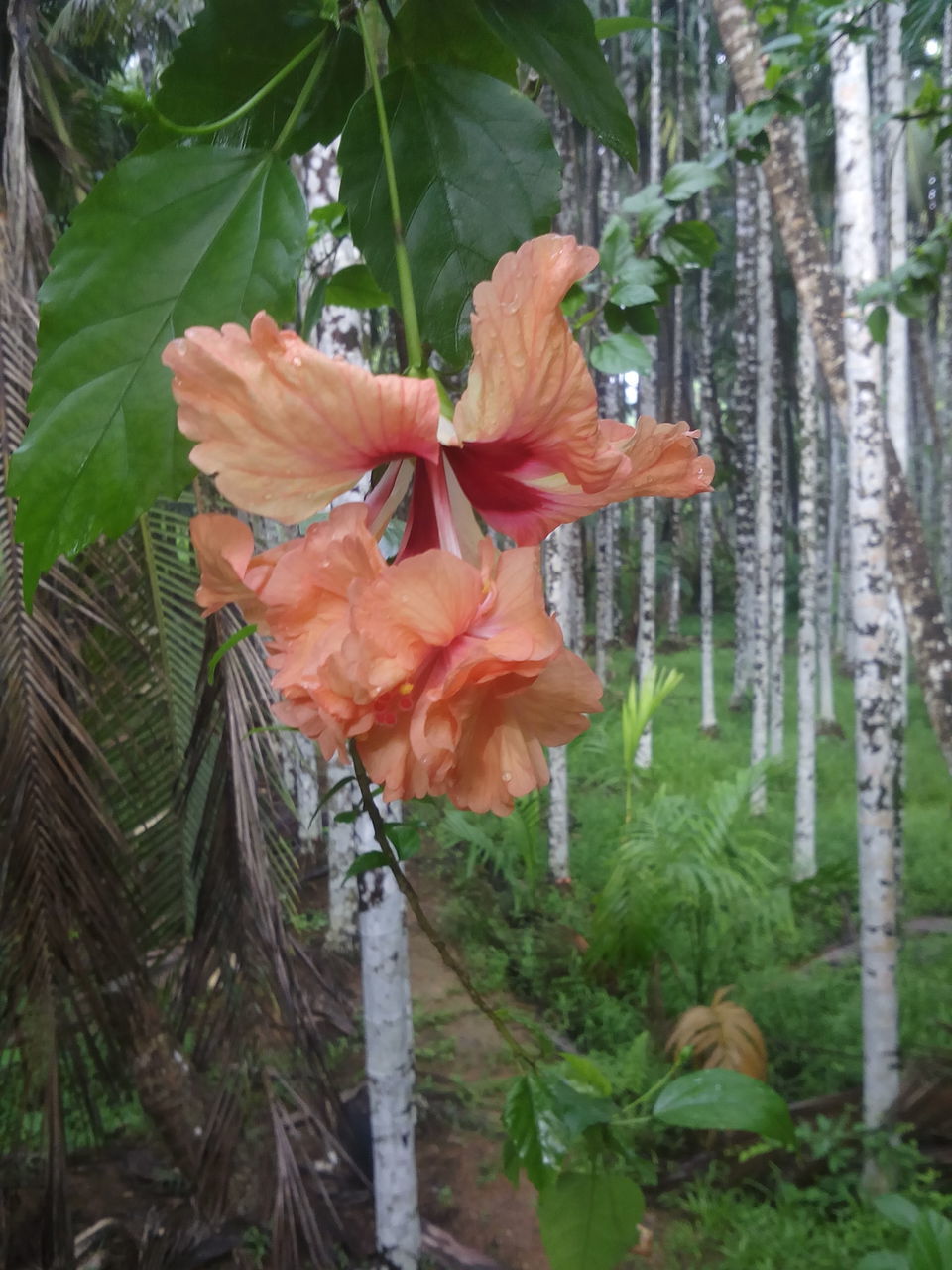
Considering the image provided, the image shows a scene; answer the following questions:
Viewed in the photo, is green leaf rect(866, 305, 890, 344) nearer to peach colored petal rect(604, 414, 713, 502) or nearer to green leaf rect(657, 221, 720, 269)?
green leaf rect(657, 221, 720, 269)

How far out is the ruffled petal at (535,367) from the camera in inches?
8.8

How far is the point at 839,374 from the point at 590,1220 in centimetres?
218

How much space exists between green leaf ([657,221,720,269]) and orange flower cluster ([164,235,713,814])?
836 millimetres

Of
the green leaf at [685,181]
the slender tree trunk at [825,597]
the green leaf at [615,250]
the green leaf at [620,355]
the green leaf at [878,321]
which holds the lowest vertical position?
the green leaf at [620,355]

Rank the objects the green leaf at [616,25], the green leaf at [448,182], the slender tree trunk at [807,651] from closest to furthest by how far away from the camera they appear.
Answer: the green leaf at [448,182] < the green leaf at [616,25] < the slender tree trunk at [807,651]

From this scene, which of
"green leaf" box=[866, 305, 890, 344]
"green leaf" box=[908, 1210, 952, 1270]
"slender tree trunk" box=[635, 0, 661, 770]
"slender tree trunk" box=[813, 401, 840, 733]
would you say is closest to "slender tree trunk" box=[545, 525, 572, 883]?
"slender tree trunk" box=[635, 0, 661, 770]

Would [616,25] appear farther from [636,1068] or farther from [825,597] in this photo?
[825,597]

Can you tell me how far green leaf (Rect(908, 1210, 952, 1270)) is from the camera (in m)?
1.18

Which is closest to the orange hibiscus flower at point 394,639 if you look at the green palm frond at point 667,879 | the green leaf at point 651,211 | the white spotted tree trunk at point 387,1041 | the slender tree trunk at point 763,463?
the green leaf at point 651,211

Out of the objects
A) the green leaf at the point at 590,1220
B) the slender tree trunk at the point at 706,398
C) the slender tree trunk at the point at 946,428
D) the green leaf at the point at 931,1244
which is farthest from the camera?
the slender tree trunk at the point at 946,428

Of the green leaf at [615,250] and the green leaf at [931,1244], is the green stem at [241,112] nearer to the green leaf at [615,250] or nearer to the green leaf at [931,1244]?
the green leaf at [615,250]

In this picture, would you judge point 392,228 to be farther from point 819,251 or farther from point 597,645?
point 597,645

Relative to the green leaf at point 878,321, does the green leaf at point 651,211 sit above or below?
below

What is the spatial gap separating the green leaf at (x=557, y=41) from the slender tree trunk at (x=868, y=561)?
83.0 inches
